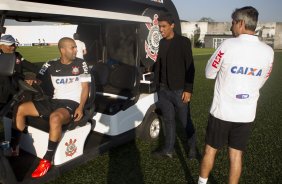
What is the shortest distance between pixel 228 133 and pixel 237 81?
48 cm

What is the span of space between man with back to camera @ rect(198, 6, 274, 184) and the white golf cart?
1502mm

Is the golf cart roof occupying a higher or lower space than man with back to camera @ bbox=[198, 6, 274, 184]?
higher

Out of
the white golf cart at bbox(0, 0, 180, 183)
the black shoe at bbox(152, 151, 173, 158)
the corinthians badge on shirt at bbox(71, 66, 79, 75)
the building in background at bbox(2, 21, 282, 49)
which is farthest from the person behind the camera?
the building in background at bbox(2, 21, 282, 49)

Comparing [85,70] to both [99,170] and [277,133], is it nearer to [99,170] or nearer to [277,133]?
[99,170]

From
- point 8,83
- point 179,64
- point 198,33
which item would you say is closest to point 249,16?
point 179,64

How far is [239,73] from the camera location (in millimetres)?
2041

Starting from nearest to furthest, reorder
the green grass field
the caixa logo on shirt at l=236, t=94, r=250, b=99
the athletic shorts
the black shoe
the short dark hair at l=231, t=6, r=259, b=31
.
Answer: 1. the short dark hair at l=231, t=6, r=259, b=31
2. the caixa logo on shirt at l=236, t=94, r=250, b=99
3. the athletic shorts
4. the green grass field
5. the black shoe

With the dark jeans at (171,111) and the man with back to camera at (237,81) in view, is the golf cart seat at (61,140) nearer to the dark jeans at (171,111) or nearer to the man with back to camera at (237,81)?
the dark jeans at (171,111)

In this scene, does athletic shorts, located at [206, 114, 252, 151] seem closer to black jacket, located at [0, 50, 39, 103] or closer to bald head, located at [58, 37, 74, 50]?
bald head, located at [58, 37, 74, 50]

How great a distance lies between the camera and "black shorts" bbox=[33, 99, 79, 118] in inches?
119

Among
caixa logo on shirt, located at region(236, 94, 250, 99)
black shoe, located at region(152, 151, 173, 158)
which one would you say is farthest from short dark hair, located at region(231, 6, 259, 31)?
black shoe, located at region(152, 151, 173, 158)

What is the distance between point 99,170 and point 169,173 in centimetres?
81

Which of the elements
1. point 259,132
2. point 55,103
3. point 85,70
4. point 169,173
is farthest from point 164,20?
point 259,132

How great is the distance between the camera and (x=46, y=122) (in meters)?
3.00
